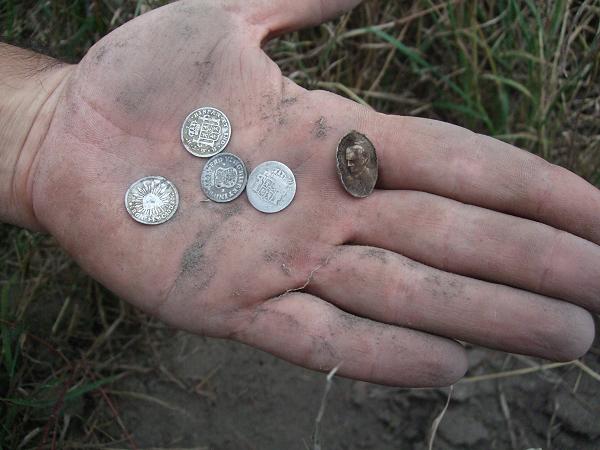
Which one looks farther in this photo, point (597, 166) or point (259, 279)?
point (597, 166)

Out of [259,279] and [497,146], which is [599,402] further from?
[259,279]

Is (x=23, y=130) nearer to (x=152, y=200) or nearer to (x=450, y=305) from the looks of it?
(x=152, y=200)

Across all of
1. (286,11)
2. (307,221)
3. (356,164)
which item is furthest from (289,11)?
(307,221)

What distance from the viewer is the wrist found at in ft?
9.69

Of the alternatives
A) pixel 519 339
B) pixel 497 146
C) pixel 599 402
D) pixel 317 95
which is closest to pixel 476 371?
pixel 599 402

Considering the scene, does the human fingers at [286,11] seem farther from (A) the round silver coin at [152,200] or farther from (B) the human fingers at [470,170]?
(A) the round silver coin at [152,200]

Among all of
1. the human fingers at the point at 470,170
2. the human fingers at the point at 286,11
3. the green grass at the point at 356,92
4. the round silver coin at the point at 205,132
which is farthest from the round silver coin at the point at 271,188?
the green grass at the point at 356,92

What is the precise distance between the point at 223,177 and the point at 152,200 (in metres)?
0.31

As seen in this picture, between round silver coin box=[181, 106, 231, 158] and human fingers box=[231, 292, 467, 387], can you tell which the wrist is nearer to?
round silver coin box=[181, 106, 231, 158]

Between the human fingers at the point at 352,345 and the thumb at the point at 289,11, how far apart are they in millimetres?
1228

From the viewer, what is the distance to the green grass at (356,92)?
319 centimetres

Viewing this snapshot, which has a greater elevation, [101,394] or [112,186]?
[112,186]

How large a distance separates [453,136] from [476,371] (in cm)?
122

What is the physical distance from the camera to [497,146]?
2705 millimetres
